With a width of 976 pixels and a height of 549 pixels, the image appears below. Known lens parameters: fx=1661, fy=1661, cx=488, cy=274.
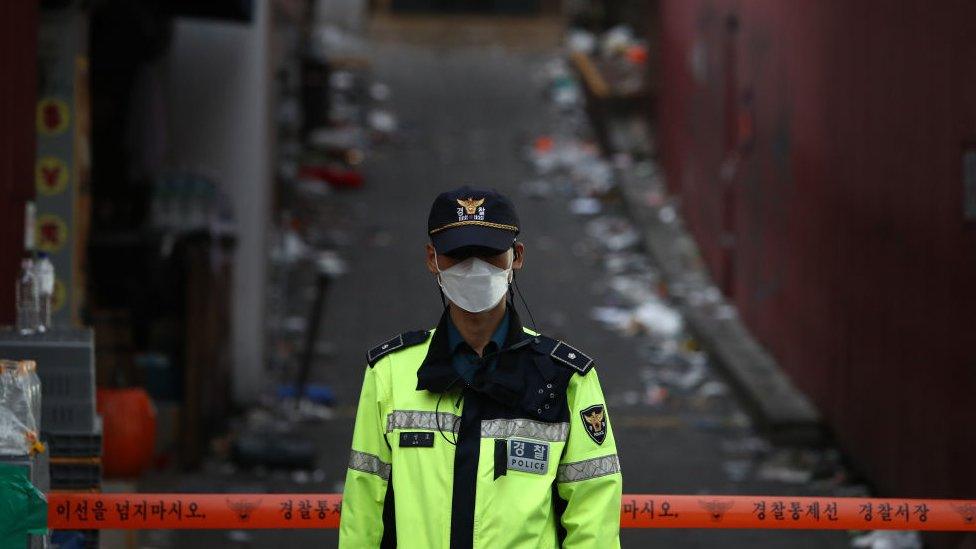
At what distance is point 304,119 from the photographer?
22.6 m

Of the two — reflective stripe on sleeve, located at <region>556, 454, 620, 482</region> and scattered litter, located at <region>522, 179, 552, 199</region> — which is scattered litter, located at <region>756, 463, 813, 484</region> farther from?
scattered litter, located at <region>522, 179, 552, 199</region>

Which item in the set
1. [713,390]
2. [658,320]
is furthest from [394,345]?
[658,320]

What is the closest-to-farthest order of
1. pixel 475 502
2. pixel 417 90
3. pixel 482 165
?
pixel 475 502 < pixel 482 165 < pixel 417 90

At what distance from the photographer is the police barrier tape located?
5527mm

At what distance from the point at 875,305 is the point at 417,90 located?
56.7ft

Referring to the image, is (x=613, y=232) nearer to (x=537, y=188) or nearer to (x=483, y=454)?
(x=537, y=188)

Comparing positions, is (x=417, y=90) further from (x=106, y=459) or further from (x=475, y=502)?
(x=475, y=502)

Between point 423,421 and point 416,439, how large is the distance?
1.9 inches

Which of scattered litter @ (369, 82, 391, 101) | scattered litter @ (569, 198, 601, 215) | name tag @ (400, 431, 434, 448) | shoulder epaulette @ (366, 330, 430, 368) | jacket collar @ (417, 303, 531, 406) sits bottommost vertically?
name tag @ (400, 431, 434, 448)

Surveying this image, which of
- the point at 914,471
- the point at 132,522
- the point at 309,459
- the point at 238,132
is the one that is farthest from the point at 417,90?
the point at 132,522

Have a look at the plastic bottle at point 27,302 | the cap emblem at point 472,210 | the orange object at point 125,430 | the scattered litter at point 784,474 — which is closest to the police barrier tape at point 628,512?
the plastic bottle at point 27,302

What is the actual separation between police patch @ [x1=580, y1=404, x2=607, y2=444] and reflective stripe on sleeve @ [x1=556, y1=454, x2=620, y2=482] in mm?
51

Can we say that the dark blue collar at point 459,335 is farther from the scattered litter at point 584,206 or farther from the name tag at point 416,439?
the scattered litter at point 584,206

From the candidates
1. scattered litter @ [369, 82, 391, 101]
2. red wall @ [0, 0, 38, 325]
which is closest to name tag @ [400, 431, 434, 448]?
red wall @ [0, 0, 38, 325]
